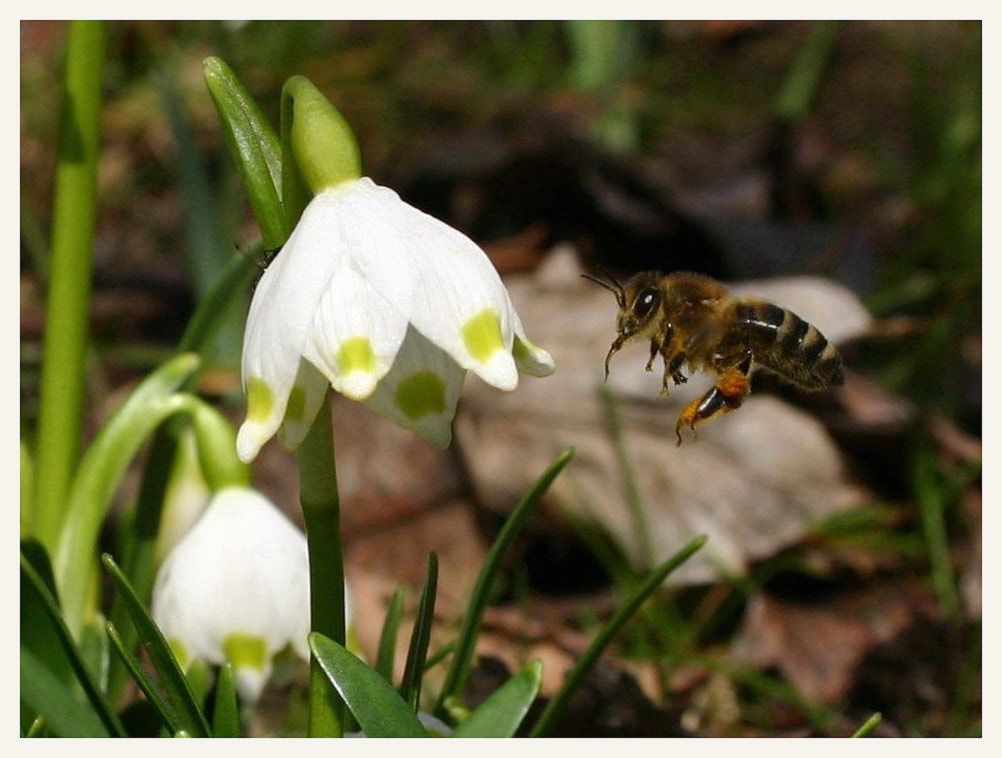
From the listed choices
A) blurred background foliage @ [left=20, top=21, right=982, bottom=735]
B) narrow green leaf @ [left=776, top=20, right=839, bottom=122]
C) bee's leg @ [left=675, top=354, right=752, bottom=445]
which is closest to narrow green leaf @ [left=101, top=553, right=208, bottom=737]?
bee's leg @ [left=675, top=354, right=752, bottom=445]

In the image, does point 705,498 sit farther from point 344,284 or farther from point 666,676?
point 344,284

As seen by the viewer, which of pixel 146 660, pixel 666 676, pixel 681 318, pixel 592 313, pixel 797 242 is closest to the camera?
pixel 681 318

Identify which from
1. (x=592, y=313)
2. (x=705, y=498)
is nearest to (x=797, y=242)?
(x=592, y=313)

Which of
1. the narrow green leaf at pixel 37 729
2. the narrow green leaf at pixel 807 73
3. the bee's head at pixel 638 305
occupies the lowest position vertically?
the narrow green leaf at pixel 37 729

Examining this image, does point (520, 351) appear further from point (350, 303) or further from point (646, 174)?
point (646, 174)

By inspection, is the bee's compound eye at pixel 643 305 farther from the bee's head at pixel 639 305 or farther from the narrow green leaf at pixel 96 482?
the narrow green leaf at pixel 96 482

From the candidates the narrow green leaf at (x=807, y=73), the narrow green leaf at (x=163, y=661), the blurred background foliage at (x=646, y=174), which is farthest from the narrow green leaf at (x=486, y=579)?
the narrow green leaf at (x=807, y=73)
